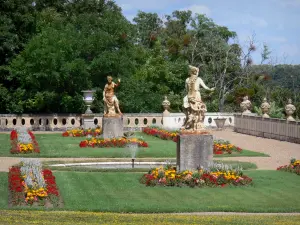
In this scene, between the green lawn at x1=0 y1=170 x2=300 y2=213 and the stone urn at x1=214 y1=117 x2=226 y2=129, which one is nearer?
the green lawn at x1=0 y1=170 x2=300 y2=213

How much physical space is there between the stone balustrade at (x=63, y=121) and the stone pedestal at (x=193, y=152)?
22000mm

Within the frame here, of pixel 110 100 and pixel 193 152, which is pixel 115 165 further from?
pixel 110 100

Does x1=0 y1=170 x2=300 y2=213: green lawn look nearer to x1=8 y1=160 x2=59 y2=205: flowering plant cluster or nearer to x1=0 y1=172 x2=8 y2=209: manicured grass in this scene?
x1=0 y1=172 x2=8 y2=209: manicured grass

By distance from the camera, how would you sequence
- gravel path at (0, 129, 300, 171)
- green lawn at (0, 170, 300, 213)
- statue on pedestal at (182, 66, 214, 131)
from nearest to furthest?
green lawn at (0, 170, 300, 213) < statue on pedestal at (182, 66, 214, 131) < gravel path at (0, 129, 300, 171)

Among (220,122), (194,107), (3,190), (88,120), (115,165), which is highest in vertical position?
(194,107)

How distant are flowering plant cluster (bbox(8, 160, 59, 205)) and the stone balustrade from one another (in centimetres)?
2399

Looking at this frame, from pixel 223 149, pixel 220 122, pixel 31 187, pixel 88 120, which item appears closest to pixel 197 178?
pixel 31 187

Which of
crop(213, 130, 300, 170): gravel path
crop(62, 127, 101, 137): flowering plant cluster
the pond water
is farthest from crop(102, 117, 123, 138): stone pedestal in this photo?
the pond water

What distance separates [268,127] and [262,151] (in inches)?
322

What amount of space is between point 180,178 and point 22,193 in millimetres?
4860

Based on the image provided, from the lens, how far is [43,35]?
42.9 meters

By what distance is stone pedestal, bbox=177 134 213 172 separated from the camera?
63.0 feet

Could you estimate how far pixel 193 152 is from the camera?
1925cm

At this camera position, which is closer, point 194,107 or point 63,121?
point 194,107
